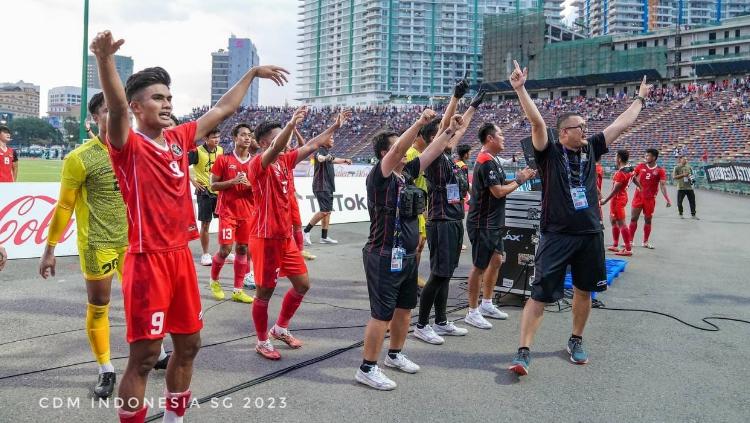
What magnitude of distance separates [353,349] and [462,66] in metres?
133

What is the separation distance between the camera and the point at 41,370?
413cm

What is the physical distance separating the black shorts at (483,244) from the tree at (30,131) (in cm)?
10180

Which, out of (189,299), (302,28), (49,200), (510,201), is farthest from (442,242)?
(302,28)

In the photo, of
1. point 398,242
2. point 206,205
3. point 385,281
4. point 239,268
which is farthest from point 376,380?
point 206,205

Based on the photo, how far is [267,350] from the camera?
4547 millimetres

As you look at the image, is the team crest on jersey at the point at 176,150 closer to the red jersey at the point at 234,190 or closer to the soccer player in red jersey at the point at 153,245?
the soccer player in red jersey at the point at 153,245

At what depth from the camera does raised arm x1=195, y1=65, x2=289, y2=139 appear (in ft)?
10.5

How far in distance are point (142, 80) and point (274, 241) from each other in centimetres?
208

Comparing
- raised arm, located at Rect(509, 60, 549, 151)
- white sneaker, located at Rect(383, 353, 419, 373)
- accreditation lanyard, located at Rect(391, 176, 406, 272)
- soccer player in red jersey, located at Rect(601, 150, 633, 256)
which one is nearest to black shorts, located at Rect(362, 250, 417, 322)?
accreditation lanyard, located at Rect(391, 176, 406, 272)

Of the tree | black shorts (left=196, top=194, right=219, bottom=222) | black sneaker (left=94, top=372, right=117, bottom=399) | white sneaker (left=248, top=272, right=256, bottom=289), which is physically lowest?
black sneaker (left=94, top=372, right=117, bottom=399)

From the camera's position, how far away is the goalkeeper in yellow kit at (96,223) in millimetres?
3703

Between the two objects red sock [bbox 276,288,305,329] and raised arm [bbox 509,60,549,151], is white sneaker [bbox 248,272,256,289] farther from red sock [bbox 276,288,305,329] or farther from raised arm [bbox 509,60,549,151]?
raised arm [bbox 509,60,549,151]

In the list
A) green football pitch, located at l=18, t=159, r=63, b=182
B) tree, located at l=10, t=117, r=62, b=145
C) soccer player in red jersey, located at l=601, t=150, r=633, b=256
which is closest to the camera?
soccer player in red jersey, located at l=601, t=150, r=633, b=256

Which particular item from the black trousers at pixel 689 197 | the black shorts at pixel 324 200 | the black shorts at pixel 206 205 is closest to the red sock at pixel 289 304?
the black shorts at pixel 206 205
